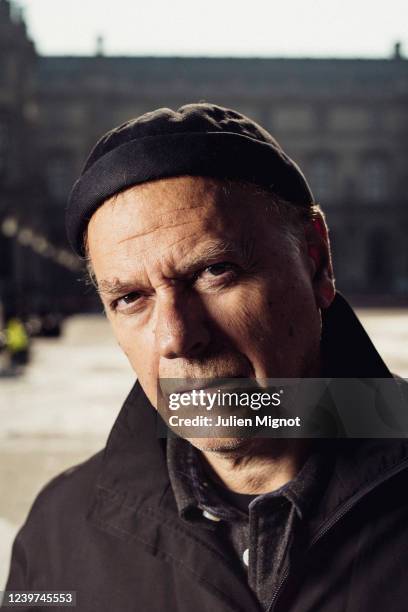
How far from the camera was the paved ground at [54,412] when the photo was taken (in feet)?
14.3

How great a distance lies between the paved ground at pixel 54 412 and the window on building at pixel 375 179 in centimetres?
2575

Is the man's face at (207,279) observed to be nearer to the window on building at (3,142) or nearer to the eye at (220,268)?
the eye at (220,268)

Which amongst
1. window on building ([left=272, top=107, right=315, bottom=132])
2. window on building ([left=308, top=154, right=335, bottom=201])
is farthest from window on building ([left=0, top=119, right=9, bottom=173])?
window on building ([left=308, top=154, right=335, bottom=201])

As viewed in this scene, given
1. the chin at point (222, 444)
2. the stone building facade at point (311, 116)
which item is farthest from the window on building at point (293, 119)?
the chin at point (222, 444)

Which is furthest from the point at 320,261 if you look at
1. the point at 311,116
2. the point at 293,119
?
the point at 293,119

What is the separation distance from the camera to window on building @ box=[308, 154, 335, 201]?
38.5m

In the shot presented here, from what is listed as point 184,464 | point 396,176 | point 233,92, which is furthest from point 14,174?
point 184,464

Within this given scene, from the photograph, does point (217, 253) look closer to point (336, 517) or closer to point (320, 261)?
point (320, 261)

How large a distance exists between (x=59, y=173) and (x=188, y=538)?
1436 inches

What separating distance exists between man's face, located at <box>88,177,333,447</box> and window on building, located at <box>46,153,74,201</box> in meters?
35.6

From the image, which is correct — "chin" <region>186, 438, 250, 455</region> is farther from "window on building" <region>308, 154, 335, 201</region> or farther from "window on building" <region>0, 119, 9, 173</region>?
"window on building" <region>308, 154, 335, 201</region>

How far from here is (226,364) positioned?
2.93 ft

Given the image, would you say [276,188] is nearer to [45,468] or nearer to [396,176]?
[45,468]

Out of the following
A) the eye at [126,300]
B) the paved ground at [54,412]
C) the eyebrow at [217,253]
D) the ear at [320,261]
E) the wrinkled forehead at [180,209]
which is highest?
the wrinkled forehead at [180,209]
